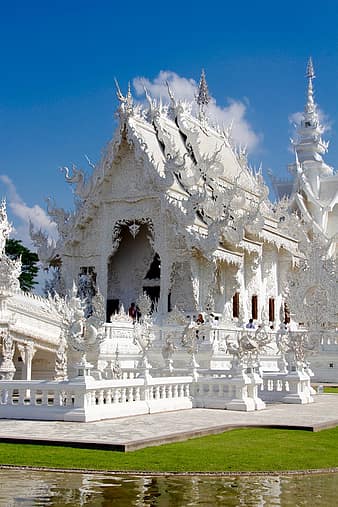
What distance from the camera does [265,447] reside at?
25.8 ft

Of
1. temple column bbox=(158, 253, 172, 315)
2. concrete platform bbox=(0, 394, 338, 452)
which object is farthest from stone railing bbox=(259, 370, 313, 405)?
temple column bbox=(158, 253, 172, 315)

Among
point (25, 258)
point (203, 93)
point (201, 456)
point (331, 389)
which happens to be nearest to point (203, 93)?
point (203, 93)

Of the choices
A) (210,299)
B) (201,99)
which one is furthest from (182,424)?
(201,99)

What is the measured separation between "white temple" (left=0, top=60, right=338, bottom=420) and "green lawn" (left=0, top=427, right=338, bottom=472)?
5728 millimetres

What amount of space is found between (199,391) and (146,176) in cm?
1193

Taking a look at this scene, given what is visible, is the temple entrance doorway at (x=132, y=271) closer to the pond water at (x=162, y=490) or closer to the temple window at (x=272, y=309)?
Answer: the temple window at (x=272, y=309)

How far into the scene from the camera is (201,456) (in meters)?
7.11

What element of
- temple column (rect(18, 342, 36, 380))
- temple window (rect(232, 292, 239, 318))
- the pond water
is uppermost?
temple window (rect(232, 292, 239, 318))

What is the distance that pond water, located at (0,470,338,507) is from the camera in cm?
529

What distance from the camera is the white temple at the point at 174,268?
17.3 m

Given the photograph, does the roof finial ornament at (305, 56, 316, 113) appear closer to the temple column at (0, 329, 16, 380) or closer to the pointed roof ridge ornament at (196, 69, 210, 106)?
the pointed roof ridge ornament at (196, 69, 210, 106)

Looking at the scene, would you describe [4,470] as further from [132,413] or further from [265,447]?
[132,413]

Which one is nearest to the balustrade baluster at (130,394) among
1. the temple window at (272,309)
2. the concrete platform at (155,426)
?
the concrete platform at (155,426)

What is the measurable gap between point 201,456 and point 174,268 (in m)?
16.3
